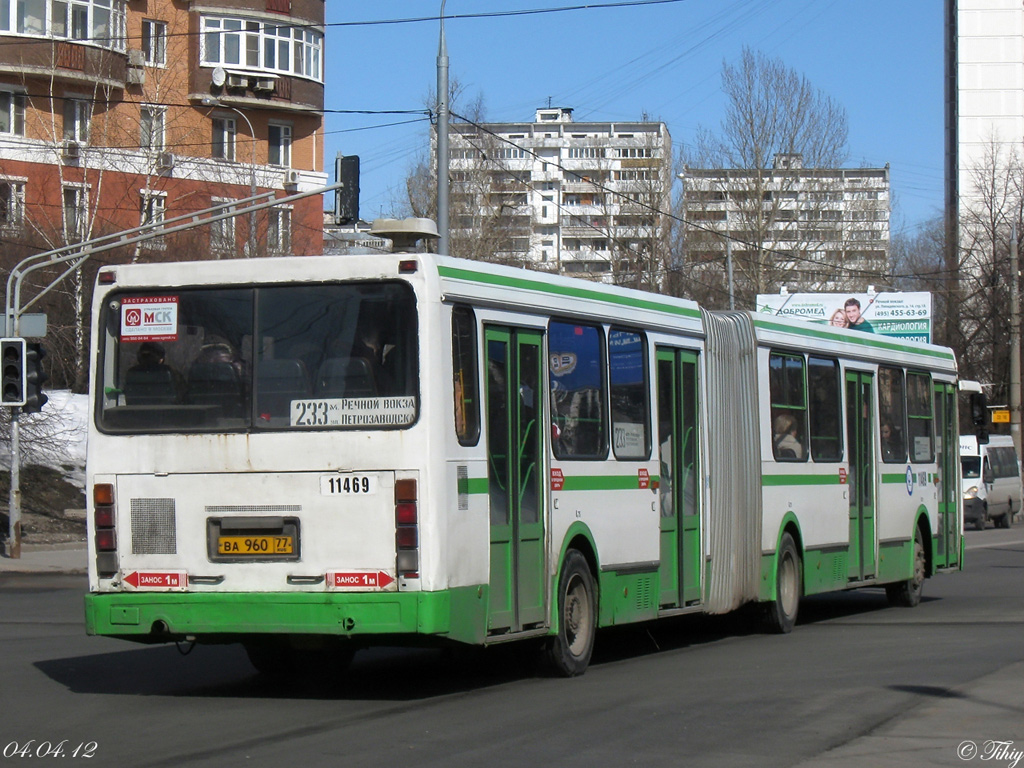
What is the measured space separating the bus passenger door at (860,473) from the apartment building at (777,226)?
47.3 metres

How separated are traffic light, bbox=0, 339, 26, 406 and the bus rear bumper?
14.6m

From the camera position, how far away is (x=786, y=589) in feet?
48.5

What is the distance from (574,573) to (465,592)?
171 cm

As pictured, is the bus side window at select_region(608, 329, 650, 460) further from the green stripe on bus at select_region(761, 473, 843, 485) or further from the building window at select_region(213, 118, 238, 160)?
the building window at select_region(213, 118, 238, 160)

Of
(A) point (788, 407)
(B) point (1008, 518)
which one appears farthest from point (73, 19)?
(A) point (788, 407)

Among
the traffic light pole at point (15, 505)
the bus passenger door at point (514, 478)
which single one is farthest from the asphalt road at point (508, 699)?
the traffic light pole at point (15, 505)

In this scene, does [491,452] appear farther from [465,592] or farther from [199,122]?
[199,122]

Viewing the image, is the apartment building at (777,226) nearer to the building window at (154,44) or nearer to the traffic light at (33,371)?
the building window at (154,44)

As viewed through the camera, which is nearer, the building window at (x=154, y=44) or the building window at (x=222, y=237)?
the building window at (x=222, y=237)

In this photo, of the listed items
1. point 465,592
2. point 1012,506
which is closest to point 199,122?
point 1012,506

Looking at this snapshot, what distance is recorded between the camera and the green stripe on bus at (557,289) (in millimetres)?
9625

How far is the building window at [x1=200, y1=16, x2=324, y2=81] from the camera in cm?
5550

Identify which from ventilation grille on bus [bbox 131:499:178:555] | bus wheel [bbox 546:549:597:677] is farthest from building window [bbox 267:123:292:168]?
ventilation grille on bus [bbox 131:499:178:555]

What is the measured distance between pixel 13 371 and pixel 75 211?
25.3m
